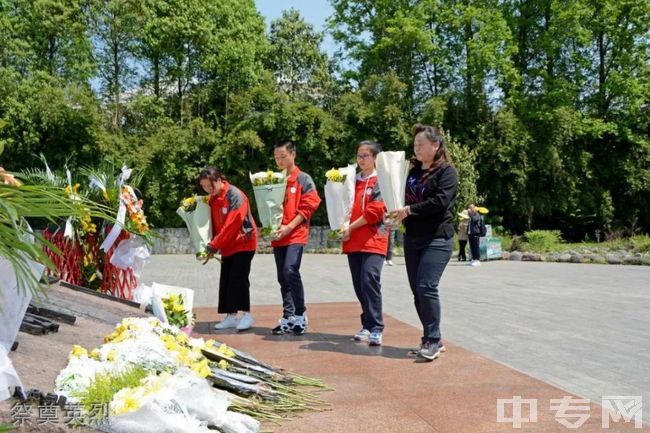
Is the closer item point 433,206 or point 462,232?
point 433,206

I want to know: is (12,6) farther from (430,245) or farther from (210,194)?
(430,245)

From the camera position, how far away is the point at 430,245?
5199 millimetres

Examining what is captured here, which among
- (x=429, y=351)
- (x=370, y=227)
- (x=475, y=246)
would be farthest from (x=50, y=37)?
(x=429, y=351)

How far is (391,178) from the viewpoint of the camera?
5359 millimetres

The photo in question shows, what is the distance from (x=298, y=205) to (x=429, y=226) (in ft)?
5.50

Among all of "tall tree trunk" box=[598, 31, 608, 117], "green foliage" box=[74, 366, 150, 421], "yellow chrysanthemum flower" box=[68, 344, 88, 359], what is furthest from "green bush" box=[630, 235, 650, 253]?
"green foliage" box=[74, 366, 150, 421]

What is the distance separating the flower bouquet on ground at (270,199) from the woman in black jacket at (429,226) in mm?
1520

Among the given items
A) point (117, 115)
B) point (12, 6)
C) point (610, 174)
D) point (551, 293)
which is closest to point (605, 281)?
point (551, 293)

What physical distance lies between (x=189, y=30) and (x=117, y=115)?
5496mm

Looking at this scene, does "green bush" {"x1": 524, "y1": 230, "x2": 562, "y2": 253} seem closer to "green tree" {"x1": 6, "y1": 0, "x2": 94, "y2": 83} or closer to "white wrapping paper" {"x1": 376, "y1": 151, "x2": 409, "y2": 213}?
"white wrapping paper" {"x1": 376, "y1": 151, "x2": 409, "y2": 213}

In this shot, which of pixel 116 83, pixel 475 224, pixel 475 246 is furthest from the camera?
pixel 116 83

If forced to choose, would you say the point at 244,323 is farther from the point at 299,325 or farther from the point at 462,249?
the point at 462,249

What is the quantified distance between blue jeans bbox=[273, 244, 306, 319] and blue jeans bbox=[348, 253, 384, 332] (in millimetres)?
670

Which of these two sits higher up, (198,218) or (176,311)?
(198,218)
